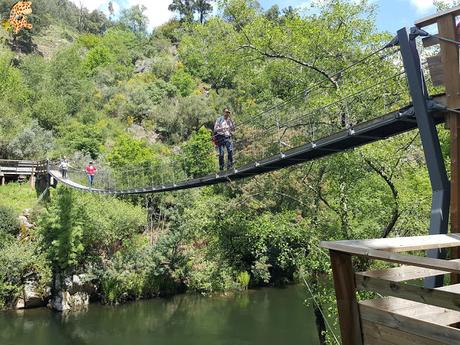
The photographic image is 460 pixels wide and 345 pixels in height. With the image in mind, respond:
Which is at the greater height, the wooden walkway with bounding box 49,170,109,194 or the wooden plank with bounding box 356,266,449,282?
the wooden walkway with bounding box 49,170,109,194

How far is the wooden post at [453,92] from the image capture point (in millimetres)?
2295

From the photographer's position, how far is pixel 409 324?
128 cm

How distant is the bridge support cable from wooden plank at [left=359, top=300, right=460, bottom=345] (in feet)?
3.99

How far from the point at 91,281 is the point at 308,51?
788 centimetres

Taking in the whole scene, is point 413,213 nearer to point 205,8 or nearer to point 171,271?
point 171,271

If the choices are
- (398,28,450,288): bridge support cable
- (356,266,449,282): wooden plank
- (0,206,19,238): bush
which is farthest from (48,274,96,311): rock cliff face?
(356,266,449,282): wooden plank

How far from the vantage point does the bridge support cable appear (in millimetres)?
2459

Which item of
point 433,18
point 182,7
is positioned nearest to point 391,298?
point 433,18

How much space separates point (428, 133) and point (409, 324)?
1.60 metres

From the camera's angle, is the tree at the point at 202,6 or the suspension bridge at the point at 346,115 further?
the tree at the point at 202,6

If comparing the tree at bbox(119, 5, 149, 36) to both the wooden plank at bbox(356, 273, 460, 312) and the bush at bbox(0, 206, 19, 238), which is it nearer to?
the bush at bbox(0, 206, 19, 238)

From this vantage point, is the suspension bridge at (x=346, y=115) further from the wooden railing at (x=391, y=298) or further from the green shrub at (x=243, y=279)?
the green shrub at (x=243, y=279)

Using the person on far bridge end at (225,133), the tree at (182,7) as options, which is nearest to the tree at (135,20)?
the tree at (182,7)

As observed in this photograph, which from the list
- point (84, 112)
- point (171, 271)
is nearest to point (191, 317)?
point (171, 271)
